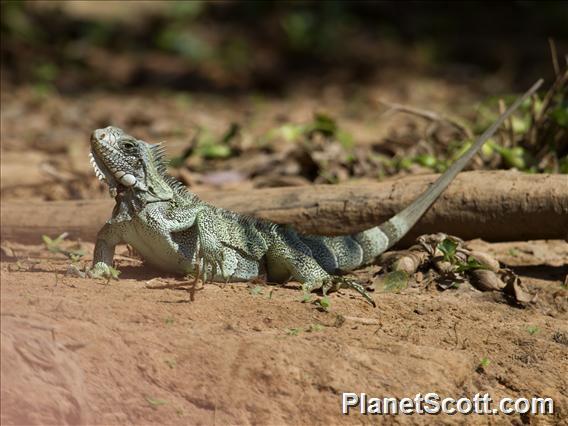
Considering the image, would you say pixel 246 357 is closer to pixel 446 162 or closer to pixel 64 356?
pixel 64 356

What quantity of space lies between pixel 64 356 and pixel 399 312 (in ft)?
6.39

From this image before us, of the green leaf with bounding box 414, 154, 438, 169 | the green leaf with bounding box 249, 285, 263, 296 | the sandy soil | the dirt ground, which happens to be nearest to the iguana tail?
the dirt ground

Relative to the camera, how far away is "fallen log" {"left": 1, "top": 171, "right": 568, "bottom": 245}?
589 centimetres

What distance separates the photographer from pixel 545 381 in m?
4.60

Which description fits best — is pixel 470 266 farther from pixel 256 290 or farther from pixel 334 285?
pixel 256 290

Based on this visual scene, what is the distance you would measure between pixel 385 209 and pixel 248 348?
220 cm

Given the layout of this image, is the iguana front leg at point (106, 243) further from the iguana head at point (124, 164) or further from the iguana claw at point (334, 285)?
the iguana claw at point (334, 285)

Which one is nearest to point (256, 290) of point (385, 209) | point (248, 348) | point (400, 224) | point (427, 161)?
point (248, 348)

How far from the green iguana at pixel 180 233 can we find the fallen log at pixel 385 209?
2.05 feet

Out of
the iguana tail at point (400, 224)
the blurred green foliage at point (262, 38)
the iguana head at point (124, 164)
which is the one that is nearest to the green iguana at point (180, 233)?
the iguana head at point (124, 164)

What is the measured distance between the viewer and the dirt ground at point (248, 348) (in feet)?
13.1

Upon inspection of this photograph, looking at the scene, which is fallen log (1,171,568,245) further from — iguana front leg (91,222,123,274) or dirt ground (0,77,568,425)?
iguana front leg (91,222,123,274)

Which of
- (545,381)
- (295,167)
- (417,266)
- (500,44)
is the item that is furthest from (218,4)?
(545,381)

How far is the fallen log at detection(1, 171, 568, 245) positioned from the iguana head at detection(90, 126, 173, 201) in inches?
43.8
